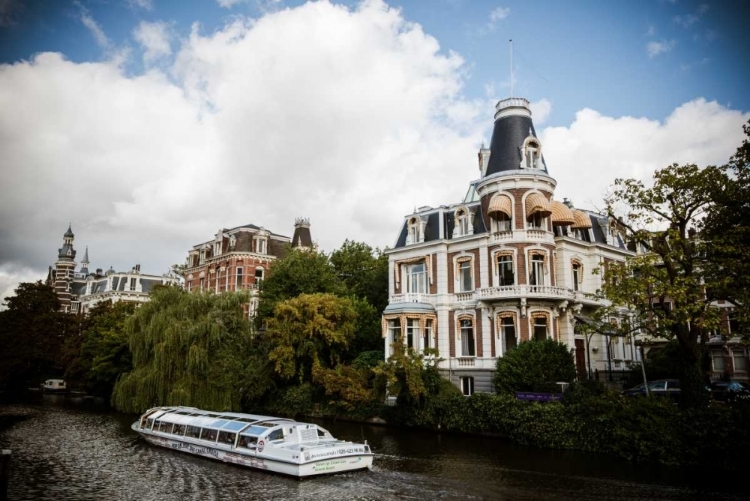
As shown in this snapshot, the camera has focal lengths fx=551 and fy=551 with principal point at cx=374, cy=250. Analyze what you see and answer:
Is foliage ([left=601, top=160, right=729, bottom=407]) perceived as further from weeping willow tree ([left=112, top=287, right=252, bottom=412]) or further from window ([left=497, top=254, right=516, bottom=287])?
weeping willow tree ([left=112, top=287, right=252, bottom=412])

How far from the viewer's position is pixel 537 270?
108 feet

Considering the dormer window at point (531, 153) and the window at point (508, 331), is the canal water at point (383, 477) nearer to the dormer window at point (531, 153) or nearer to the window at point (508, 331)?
the window at point (508, 331)

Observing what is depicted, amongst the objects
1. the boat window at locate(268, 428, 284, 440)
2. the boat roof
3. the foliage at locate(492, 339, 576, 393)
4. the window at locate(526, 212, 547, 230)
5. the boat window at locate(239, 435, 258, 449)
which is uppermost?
the window at locate(526, 212, 547, 230)

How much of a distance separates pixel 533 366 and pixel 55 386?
5364cm

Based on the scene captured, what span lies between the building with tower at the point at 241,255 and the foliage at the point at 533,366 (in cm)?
2970

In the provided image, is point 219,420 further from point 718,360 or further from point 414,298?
point 718,360

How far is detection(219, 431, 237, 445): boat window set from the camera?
21750 mm

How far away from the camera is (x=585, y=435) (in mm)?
A: 23750

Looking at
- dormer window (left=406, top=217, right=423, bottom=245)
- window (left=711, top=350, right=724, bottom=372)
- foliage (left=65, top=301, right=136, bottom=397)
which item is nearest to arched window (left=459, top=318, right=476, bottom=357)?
dormer window (left=406, top=217, right=423, bottom=245)

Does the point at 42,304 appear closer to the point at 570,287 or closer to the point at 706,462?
the point at 570,287

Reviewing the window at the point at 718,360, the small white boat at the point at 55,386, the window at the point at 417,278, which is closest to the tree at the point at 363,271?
the window at the point at 417,278

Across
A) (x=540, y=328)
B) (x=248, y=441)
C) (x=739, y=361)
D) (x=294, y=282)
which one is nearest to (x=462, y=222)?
(x=540, y=328)

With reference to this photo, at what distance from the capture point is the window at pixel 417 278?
37188mm

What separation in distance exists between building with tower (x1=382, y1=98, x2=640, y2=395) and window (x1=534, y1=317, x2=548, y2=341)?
0.06 m
